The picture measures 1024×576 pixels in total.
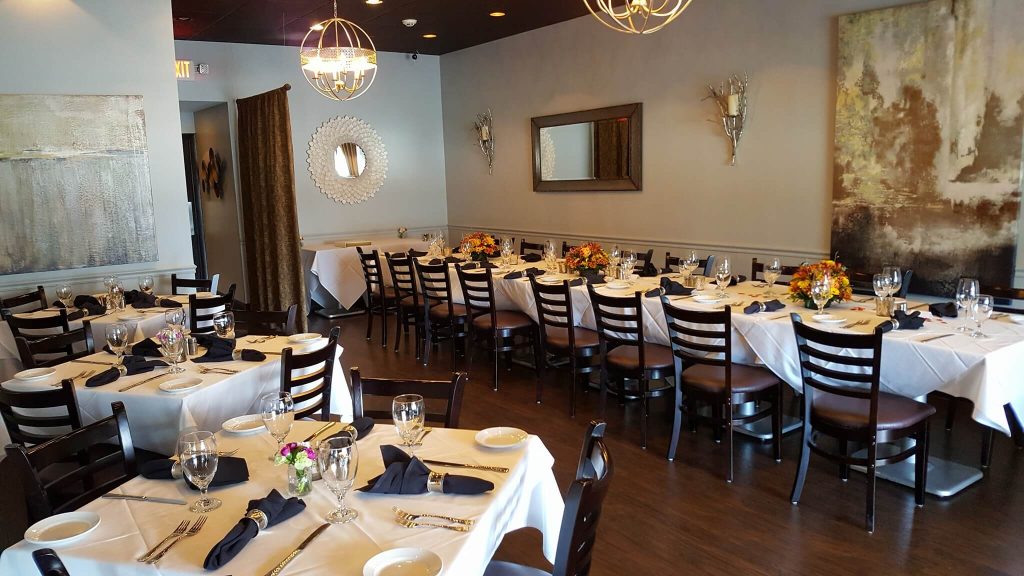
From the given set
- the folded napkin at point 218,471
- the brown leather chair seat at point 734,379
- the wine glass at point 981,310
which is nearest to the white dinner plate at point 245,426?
the folded napkin at point 218,471

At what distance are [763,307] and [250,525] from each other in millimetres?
3338

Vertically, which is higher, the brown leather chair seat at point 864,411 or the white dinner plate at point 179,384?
the white dinner plate at point 179,384

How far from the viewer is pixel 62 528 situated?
6.44ft

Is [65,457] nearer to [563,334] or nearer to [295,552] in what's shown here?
[295,552]

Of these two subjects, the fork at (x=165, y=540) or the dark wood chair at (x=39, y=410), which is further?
the dark wood chair at (x=39, y=410)

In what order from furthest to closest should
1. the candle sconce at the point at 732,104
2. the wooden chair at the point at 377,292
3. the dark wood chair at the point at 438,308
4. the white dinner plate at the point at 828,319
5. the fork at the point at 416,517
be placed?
1. the wooden chair at the point at 377,292
2. the candle sconce at the point at 732,104
3. the dark wood chair at the point at 438,308
4. the white dinner plate at the point at 828,319
5. the fork at the point at 416,517

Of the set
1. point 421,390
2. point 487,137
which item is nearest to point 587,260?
point 421,390

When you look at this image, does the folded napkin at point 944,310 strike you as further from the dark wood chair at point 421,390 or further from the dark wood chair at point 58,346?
the dark wood chair at point 58,346

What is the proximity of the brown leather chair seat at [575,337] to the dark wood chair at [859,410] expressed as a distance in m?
1.66

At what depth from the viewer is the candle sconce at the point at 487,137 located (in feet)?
32.7

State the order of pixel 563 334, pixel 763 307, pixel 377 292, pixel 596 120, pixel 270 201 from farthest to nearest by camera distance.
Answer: pixel 270 201 → pixel 596 120 → pixel 377 292 → pixel 563 334 → pixel 763 307

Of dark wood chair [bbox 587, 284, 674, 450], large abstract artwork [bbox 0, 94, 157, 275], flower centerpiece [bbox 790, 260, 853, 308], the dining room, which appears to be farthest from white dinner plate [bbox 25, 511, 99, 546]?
large abstract artwork [bbox 0, 94, 157, 275]

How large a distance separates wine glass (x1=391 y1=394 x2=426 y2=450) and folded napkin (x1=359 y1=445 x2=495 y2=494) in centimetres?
14

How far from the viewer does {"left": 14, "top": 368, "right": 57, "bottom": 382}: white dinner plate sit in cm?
356
